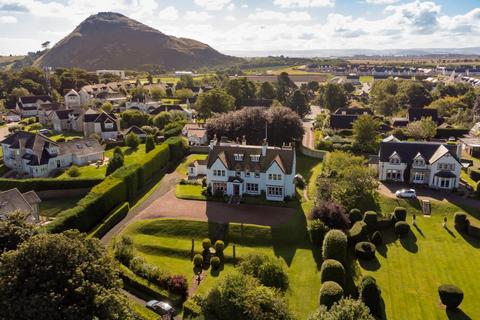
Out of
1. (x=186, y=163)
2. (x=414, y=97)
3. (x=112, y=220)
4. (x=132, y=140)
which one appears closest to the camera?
(x=112, y=220)

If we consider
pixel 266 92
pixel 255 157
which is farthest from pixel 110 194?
pixel 266 92

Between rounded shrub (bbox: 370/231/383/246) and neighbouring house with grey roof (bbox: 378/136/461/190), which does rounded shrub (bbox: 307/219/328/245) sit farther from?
neighbouring house with grey roof (bbox: 378/136/461/190)

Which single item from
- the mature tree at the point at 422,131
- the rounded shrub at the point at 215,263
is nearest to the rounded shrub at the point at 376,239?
the rounded shrub at the point at 215,263

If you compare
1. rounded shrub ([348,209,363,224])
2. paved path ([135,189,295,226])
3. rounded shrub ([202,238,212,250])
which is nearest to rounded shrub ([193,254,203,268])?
rounded shrub ([202,238,212,250])

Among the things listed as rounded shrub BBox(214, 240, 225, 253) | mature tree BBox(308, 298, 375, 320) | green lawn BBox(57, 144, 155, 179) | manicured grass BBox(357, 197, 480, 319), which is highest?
mature tree BBox(308, 298, 375, 320)

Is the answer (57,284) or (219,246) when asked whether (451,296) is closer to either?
(219,246)
